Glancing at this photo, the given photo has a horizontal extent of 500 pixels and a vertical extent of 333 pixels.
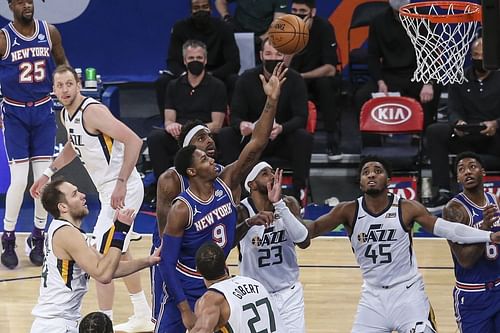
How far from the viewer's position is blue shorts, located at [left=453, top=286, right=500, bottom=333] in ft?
24.8

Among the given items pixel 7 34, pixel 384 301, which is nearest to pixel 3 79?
pixel 7 34

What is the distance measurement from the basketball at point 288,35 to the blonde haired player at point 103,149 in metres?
1.33

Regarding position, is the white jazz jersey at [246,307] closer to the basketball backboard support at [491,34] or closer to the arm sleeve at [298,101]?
the basketball backboard support at [491,34]

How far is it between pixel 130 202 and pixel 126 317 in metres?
1.09

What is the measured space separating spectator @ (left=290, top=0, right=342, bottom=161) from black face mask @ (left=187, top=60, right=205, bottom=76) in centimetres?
123

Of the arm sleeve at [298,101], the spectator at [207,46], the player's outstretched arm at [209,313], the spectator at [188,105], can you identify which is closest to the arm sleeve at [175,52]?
the spectator at [207,46]

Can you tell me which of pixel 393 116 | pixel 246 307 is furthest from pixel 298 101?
pixel 246 307

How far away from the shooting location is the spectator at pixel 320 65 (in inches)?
484

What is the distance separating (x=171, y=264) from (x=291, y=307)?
103 centimetres

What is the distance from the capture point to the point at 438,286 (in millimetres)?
9672

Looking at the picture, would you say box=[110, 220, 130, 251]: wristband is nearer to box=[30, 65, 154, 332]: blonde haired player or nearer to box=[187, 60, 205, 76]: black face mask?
box=[30, 65, 154, 332]: blonde haired player

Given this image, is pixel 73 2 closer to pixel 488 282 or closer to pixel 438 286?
pixel 438 286

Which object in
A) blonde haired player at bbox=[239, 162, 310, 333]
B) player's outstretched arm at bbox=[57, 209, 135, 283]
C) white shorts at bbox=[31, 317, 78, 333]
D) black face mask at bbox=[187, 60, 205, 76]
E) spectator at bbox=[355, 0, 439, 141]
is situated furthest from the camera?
spectator at bbox=[355, 0, 439, 141]

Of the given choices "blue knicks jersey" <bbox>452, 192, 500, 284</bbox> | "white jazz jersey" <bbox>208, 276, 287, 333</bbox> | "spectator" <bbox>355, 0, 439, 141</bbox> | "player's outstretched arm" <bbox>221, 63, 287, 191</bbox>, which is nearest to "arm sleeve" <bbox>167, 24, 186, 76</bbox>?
"spectator" <bbox>355, 0, 439, 141</bbox>
